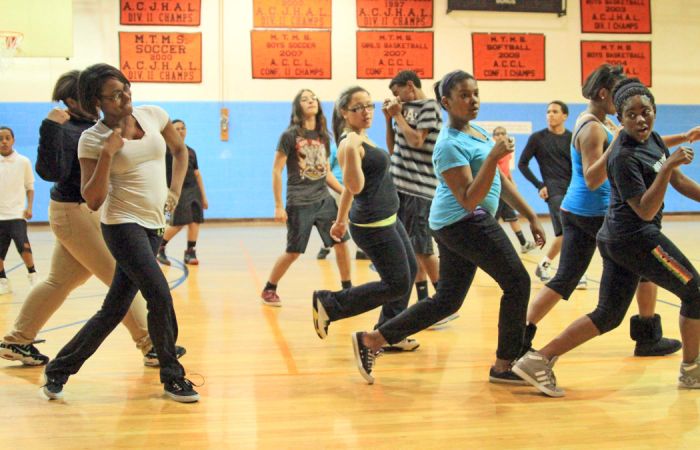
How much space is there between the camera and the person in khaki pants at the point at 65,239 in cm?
407

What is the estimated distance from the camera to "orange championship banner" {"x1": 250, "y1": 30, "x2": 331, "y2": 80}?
1402 cm

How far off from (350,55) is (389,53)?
72 centimetres

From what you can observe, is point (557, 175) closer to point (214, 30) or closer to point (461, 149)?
point (461, 149)

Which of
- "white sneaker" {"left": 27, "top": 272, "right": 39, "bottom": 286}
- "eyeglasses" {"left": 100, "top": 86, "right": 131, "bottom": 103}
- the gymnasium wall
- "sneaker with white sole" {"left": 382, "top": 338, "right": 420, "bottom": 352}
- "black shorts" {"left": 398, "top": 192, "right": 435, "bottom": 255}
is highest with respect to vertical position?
the gymnasium wall

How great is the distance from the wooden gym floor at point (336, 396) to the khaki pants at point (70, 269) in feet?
0.82

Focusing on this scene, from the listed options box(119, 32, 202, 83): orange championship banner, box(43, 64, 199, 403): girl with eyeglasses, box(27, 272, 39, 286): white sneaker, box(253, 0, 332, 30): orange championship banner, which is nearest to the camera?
box(43, 64, 199, 403): girl with eyeglasses

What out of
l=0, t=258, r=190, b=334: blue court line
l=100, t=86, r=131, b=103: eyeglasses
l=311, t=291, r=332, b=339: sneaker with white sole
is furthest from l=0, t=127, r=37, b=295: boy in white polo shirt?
l=100, t=86, r=131, b=103: eyeglasses

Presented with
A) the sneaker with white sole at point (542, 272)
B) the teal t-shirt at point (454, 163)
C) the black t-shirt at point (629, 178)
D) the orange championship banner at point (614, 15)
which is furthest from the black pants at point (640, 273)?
the orange championship banner at point (614, 15)

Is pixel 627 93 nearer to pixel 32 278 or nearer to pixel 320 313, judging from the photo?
pixel 320 313

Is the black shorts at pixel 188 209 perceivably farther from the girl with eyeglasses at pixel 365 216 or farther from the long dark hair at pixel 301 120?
the girl with eyeglasses at pixel 365 216

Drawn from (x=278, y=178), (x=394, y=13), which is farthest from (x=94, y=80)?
(x=394, y=13)

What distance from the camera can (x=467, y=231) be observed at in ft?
12.4

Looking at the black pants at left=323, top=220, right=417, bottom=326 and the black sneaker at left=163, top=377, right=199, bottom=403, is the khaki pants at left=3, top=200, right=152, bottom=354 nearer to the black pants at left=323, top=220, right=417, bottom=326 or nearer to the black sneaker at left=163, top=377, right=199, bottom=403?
the black sneaker at left=163, top=377, right=199, bottom=403

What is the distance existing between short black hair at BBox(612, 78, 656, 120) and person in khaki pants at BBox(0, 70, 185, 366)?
9.06ft
